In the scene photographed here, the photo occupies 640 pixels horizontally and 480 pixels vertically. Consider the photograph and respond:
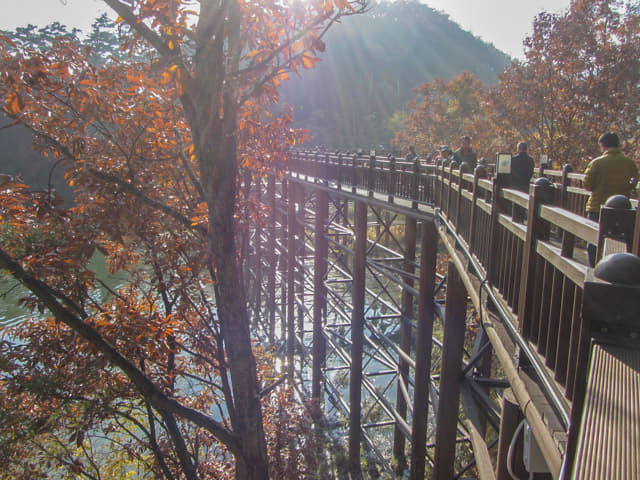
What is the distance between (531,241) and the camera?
7.24ft

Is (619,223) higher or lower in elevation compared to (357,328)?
higher

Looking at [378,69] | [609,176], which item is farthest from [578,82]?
[378,69]

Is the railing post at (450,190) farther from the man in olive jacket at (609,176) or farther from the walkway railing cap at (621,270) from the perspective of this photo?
the walkway railing cap at (621,270)

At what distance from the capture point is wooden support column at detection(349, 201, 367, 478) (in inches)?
344

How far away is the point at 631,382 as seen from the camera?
2.92ft

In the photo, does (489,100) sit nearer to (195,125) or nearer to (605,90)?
(605,90)

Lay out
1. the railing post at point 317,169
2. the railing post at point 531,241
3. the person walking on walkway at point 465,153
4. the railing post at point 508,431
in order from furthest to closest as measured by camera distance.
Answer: the railing post at point 317,169 < the person walking on walkway at point 465,153 < the railing post at point 508,431 < the railing post at point 531,241

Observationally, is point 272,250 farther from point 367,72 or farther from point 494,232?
point 367,72

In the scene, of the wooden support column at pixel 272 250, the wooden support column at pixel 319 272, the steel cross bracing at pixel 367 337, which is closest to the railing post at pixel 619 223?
the steel cross bracing at pixel 367 337

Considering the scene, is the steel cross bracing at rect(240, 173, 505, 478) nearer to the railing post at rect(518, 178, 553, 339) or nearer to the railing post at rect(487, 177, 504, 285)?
the railing post at rect(487, 177, 504, 285)

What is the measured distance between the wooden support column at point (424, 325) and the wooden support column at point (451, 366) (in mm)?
1388

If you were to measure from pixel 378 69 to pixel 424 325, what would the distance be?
105683 mm

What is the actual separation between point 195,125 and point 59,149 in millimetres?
1256

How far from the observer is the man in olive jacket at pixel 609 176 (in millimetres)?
3748
